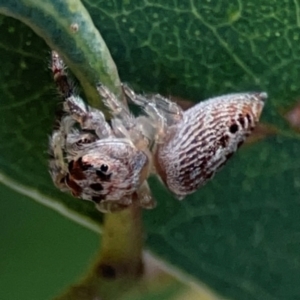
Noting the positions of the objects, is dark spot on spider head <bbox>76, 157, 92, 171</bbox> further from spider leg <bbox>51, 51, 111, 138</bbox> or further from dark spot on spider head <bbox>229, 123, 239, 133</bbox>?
dark spot on spider head <bbox>229, 123, 239, 133</bbox>

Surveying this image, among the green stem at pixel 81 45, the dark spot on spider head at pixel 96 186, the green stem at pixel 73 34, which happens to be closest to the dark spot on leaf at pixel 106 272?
the green stem at pixel 81 45

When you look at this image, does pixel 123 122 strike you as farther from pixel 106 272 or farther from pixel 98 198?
pixel 106 272

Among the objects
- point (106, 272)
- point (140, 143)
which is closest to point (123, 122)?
point (140, 143)

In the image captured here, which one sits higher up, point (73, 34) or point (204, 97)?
point (73, 34)

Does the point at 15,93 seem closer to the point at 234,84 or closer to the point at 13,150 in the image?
the point at 13,150

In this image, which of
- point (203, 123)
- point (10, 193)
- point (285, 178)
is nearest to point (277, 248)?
point (285, 178)

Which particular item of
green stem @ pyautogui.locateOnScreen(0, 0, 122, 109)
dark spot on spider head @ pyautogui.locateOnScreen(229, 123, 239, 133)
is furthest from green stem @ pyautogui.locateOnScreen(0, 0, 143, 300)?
dark spot on spider head @ pyautogui.locateOnScreen(229, 123, 239, 133)

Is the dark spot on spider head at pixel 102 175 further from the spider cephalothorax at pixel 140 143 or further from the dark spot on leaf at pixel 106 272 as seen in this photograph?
the dark spot on leaf at pixel 106 272
